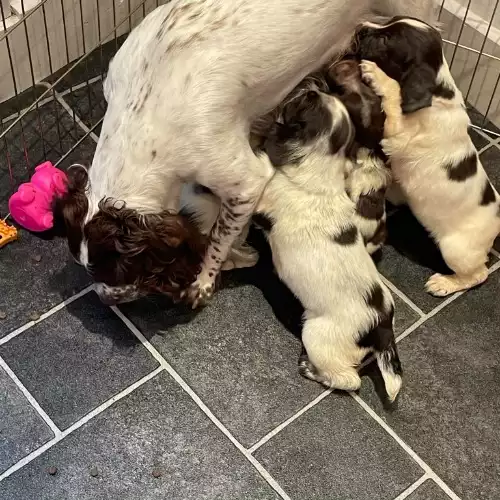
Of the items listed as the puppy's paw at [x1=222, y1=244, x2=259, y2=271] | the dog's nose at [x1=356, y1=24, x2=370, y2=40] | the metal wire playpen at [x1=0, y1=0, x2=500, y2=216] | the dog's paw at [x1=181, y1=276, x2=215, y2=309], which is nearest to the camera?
the dog's nose at [x1=356, y1=24, x2=370, y2=40]

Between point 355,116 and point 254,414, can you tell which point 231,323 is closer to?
point 254,414

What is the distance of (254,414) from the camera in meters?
2.38

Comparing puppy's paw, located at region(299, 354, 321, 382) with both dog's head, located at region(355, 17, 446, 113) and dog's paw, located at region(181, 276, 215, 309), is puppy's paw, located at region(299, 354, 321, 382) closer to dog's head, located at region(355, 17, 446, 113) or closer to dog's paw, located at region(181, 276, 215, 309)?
dog's paw, located at region(181, 276, 215, 309)

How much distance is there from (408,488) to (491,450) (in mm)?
265

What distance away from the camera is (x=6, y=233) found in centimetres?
265

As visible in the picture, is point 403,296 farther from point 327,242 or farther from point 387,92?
point 387,92

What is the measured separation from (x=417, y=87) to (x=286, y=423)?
962 millimetres

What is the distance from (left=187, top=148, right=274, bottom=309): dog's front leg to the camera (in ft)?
7.52

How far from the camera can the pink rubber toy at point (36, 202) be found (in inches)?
103

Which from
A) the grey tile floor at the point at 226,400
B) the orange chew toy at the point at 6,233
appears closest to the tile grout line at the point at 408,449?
the grey tile floor at the point at 226,400

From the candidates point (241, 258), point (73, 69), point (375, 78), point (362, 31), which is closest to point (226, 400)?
point (241, 258)

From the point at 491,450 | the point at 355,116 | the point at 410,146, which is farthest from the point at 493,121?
the point at 491,450

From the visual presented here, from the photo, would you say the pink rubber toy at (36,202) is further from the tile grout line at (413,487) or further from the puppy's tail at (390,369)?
the tile grout line at (413,487)

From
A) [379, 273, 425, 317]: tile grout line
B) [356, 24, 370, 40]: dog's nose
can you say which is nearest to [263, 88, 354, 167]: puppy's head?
[356, 24, 370, 40]: dog's nose
